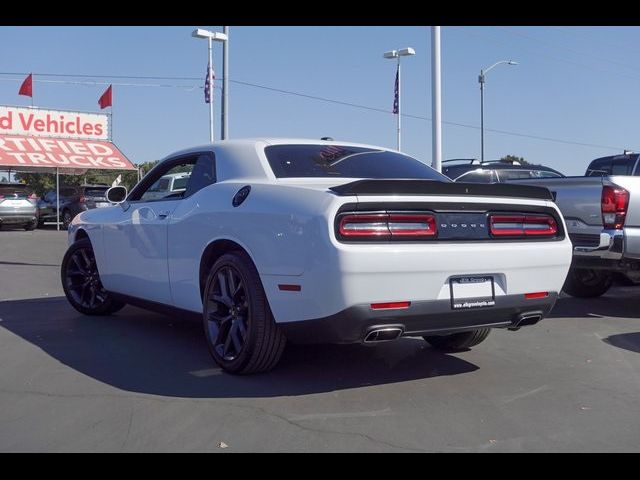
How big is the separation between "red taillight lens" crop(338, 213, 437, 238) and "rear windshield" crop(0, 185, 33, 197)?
22369 mm

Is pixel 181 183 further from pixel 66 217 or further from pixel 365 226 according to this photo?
pixel 66 217

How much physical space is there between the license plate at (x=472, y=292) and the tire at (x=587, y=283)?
4.46 metres

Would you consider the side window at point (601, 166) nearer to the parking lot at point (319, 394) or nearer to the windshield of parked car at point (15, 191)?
the parking lot at point (319, 394)

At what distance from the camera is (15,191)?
2395cm

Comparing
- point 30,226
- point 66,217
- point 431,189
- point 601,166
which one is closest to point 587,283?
point 601,166

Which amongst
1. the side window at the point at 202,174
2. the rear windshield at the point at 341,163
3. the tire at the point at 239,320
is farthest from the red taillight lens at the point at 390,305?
the side window at the point at 202,174

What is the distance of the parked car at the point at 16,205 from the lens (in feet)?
76.9

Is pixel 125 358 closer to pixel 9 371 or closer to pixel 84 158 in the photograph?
pixel 9 371

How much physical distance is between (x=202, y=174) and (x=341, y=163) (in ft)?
3.47
